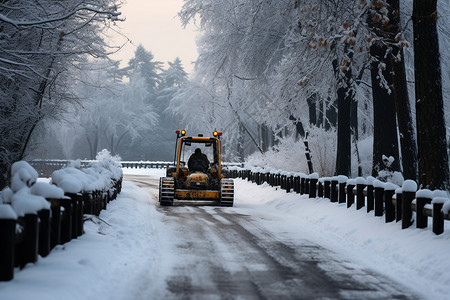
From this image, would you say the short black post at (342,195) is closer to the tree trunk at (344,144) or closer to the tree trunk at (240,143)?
the tree trunk at (344,144)

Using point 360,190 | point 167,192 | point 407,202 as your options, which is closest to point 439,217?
point 407,202

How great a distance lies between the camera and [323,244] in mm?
9703

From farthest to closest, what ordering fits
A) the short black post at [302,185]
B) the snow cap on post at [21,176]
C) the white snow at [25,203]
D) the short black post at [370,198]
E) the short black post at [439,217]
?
the short black post at [302,185] → the short black post at [370,198] → the short black post at [439,217] → the snow cap on post at [21,176] → the white snow at [25,203]

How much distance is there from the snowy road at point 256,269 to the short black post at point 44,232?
1.49 meters

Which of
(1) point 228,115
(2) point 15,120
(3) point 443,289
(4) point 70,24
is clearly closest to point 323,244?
(3) point 443,289

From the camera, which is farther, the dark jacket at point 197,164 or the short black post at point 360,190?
the dark jacket at point 197,164

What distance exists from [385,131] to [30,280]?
38.6ft

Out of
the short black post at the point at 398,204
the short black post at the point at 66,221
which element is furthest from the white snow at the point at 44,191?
the short black post at the point at 398,204

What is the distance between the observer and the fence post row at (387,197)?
8.77 meters

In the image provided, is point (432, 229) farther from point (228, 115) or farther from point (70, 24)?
point (228, 115)

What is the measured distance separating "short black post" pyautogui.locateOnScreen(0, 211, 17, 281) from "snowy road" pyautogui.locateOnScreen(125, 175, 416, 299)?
1.44 m

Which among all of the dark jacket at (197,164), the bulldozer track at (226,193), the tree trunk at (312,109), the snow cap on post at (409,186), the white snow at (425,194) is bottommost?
the bulldozer track at (226,193)

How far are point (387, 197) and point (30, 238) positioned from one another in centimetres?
688

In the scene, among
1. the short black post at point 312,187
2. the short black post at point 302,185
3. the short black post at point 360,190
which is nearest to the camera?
the short black post at point 360,190
